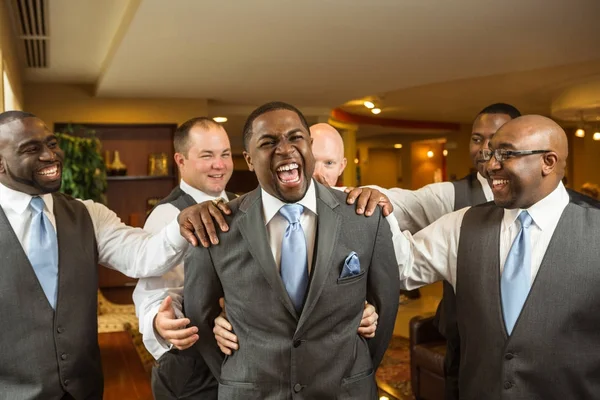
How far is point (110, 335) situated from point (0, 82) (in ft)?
11.7

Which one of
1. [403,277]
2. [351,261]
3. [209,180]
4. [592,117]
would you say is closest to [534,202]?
[403,277]

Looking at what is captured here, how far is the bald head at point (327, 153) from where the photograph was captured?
2756 millimetres

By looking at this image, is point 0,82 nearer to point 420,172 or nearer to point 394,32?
point 394,32

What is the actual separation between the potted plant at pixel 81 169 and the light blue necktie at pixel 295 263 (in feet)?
19.0

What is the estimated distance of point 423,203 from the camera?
300cm

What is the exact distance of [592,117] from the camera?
420 inches

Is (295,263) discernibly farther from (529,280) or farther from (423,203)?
(423,203)

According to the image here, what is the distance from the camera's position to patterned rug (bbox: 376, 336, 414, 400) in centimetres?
530

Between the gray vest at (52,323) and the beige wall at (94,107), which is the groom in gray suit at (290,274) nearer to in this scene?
the gray vest at (52,323)

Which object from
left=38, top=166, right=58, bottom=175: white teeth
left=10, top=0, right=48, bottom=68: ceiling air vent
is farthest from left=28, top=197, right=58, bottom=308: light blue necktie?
left=10, top=0, right=48, bottom=68: ceiling air vent

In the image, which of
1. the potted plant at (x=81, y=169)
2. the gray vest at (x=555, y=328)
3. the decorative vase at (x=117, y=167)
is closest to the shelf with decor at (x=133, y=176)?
the decorative vase at (x=117, y=167)

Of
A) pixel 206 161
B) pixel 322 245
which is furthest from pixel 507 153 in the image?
pixel 206 161

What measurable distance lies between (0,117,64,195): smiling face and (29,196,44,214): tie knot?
0.08 feet

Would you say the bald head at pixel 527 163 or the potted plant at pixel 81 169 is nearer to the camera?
the bald head at pixel 527 163
